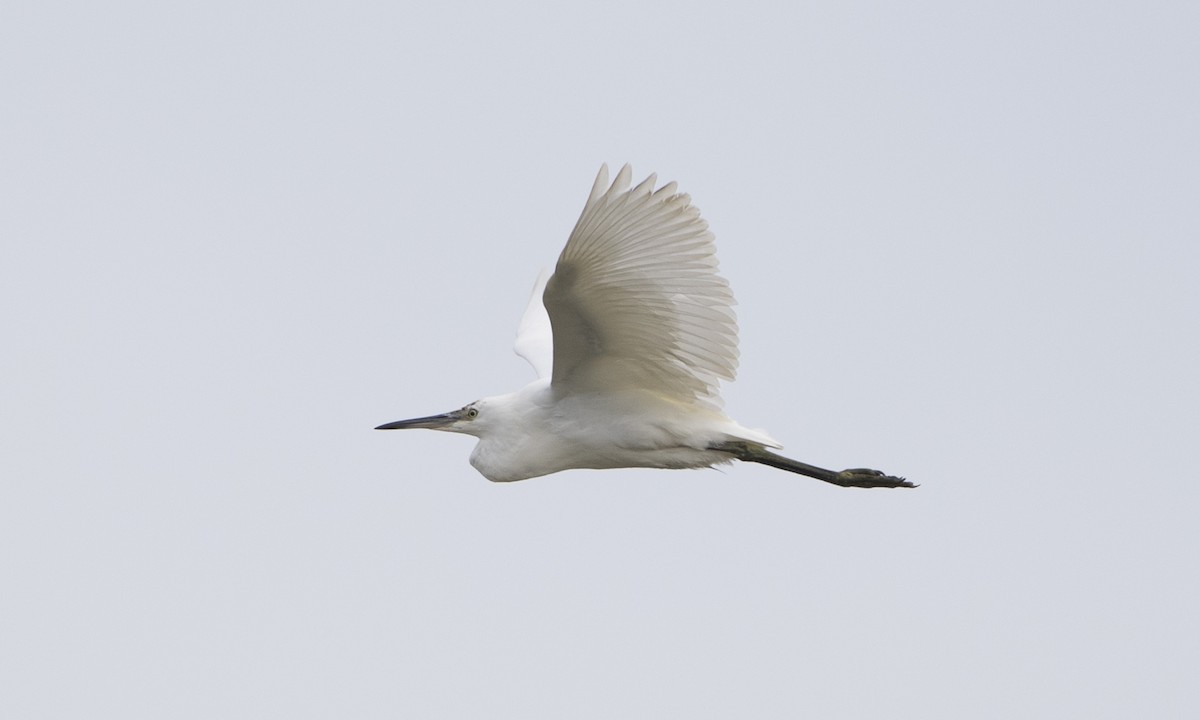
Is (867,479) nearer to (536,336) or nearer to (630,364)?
(630,364)

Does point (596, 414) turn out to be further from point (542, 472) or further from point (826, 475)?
point (826, 475)

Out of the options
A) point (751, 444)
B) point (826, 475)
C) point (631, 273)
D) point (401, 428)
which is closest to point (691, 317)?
point (631, 273)

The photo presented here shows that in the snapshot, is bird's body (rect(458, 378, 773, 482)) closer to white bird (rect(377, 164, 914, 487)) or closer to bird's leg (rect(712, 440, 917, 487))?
white bird (rect(377, 164, 914, 487))

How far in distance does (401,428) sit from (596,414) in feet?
Result: 6.37

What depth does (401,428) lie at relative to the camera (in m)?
11.2

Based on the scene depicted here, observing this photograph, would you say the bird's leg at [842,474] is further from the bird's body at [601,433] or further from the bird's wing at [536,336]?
the bird's wing at [536,336]

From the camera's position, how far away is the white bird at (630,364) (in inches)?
343

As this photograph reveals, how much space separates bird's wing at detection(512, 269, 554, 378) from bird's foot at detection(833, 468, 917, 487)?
2384 millimetres

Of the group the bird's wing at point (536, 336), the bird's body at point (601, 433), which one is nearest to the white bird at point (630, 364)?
the bird's body at point (601, 433)

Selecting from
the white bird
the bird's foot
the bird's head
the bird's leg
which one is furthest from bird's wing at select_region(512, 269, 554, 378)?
the bird's foot

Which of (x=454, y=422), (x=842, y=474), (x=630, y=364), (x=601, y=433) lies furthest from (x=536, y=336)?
(x=842, y=474)

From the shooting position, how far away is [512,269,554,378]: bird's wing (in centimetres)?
1191

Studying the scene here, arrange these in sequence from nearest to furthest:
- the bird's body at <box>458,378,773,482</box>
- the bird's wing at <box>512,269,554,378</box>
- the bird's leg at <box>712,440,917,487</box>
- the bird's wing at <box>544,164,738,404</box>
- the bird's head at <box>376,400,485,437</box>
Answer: the bird's wing at <box>544,164,738,404</box>
the bird's body at <box>458,378,773,482</box>
the bird's leg at <box>712,440,917,487</box>
the bird's head at <box>376,400,485,437</box>
the bird's wing at <box>512,269,554,378</box>

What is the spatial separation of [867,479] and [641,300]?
7.69 feet
